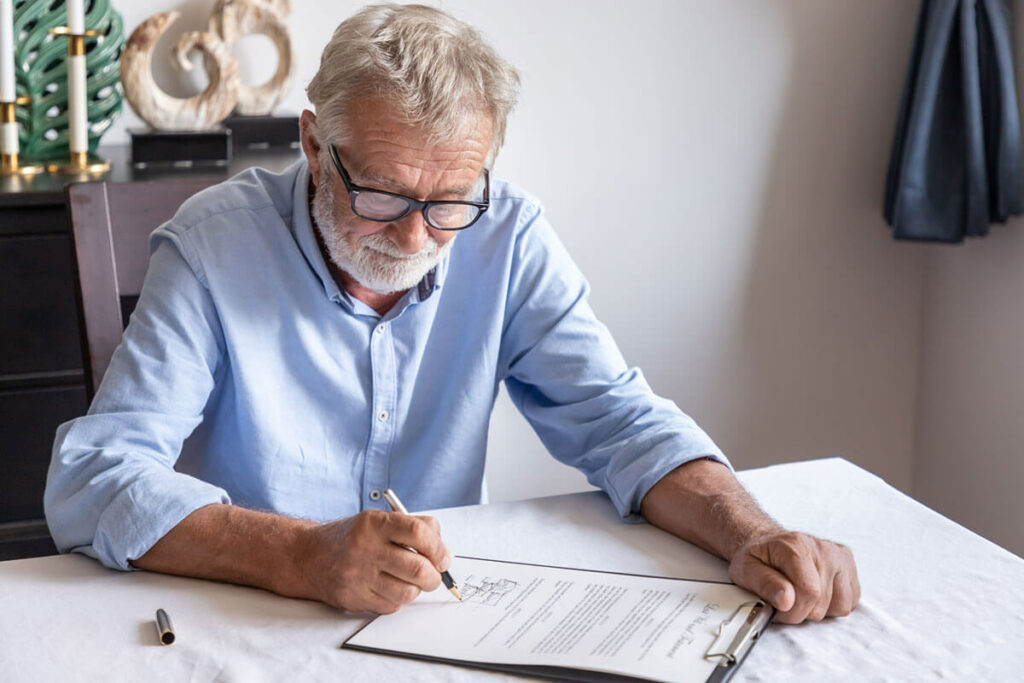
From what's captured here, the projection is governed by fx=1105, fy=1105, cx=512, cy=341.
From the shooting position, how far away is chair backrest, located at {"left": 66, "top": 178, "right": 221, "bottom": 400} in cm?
151

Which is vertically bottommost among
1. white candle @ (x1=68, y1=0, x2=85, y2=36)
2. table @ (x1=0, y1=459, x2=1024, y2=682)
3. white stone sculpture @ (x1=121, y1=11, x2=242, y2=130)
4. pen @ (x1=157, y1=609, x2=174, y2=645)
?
table @ (x1=0, y1=459, x2=1024, y2=682)

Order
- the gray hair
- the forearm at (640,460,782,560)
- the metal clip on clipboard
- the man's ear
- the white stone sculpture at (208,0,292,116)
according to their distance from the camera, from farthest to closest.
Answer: the white stone sculpture at (208,0,292,116) < the man's ear < the gray hair < the forearm at (640,460,782,560) < the metal clip on clipboard

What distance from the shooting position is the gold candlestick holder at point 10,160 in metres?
2.14

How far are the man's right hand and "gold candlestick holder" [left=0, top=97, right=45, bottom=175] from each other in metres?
1.37

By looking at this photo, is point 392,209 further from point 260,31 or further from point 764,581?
point 260,31

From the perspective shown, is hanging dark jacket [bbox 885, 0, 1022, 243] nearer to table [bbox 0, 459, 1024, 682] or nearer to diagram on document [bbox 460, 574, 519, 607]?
table [bbox 0, 459, 1024, 682]

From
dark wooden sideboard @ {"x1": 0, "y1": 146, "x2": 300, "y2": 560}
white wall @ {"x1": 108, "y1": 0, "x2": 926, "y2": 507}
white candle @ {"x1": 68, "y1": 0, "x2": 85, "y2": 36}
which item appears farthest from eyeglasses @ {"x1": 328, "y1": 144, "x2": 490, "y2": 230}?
white wall @ {"x1": 108, "y1": 0, "x2": 926, "y2": 507}

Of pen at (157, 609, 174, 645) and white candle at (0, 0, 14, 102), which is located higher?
white candle at (0, 0, 14, 102)

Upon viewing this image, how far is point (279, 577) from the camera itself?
1130mm

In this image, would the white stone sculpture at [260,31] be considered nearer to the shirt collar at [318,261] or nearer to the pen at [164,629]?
the shirt collar at [318,261]

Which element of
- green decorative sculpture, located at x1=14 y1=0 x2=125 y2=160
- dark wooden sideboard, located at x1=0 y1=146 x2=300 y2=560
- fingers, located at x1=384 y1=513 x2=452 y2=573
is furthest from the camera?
green decorative sculpture, located at x1=14 y1=0 x2=125 y2=160

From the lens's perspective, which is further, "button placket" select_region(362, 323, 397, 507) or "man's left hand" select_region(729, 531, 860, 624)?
"button placket" select_region(362, 323, 397, 507)

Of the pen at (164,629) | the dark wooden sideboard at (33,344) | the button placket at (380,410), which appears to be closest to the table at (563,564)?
the pen at (164,629)

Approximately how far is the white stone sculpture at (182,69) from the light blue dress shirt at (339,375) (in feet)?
2.53
